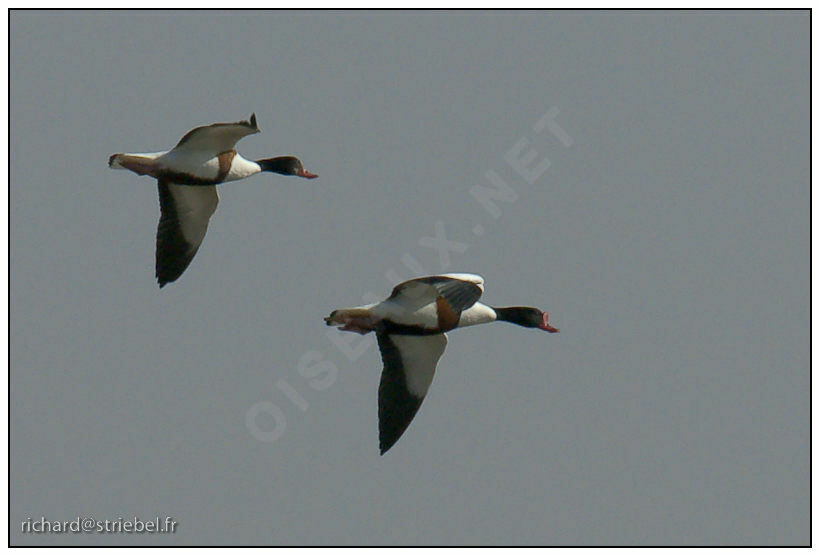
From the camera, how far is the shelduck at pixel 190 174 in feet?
75.7

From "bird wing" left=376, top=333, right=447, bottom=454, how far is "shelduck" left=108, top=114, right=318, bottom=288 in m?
2.49

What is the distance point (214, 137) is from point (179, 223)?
1310 millimetres

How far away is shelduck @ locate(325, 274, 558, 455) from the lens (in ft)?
72.7

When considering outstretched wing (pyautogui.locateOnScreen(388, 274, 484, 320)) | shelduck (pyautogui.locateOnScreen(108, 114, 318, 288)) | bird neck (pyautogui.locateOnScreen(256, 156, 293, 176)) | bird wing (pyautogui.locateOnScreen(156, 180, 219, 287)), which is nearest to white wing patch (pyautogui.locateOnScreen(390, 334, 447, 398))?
outstretched wing (pyautogui.locateOnScreen(388, 274, 484, 320))

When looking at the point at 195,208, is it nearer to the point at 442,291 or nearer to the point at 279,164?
the point at 279,164

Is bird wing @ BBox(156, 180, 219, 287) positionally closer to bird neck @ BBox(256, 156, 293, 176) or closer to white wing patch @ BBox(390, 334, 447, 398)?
bird neck @ BBox(256, 156, 293, 176)

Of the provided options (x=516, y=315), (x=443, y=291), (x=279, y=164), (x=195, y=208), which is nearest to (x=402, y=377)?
(x=516, y=315)

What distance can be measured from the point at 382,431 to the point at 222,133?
346cm

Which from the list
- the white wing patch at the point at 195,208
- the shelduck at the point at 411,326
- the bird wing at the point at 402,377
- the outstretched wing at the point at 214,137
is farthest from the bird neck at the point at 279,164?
the bird wing at the point at 402,377

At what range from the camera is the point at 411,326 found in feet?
73.4

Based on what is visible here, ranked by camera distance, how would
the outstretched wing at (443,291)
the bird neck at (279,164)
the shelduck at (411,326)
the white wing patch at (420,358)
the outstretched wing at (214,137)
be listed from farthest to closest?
the bird neck at (279,164) < the white wing patch at (420,358) < the outstretched wing at (214,137) < the shelduck at (411,326) < the outstretched wing at (443,291)

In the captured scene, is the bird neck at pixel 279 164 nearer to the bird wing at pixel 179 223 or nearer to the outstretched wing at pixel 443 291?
the bird wing at pixel 179 223

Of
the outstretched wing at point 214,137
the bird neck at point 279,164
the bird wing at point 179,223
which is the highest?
the outstretched wing at point 214,137

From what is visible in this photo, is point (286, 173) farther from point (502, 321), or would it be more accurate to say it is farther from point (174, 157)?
point (502, 321)
